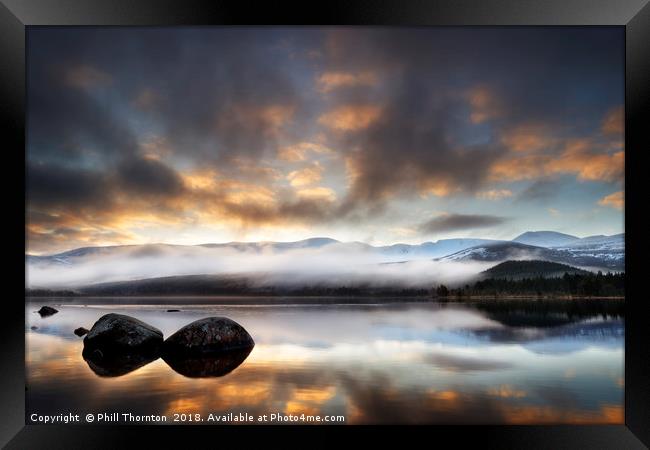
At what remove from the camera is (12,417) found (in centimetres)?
403

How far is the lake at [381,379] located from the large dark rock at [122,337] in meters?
0.35

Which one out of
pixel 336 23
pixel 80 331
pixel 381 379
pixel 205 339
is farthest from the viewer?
pixel 80 331

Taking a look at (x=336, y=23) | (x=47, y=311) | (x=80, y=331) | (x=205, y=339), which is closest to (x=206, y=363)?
(x=205, y=339)

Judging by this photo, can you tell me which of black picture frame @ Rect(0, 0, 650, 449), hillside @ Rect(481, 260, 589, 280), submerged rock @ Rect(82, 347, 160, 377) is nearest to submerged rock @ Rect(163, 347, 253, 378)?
submerged rock @ Rect(82, 347, 160, 377)

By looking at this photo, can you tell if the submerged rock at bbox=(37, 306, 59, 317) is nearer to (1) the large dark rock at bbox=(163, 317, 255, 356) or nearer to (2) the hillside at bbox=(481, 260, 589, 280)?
(1) the large dark rock at bbox=(163, 317, 255, 356)

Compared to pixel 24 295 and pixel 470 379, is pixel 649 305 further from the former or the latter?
pixel 24 295

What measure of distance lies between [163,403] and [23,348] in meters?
1.45

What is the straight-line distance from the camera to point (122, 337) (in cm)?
595

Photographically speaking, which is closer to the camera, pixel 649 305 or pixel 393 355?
pixel 649 305

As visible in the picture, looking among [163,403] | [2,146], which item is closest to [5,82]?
[2,146]

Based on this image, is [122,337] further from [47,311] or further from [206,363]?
[47,311]

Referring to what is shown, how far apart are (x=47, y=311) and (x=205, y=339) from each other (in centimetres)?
788

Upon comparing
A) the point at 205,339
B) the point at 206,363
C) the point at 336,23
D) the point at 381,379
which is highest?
the point at 336,23

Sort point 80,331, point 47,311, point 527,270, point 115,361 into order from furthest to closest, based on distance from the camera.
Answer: point 47,311 → point 527,270 → point 80,331 → point 115,361
